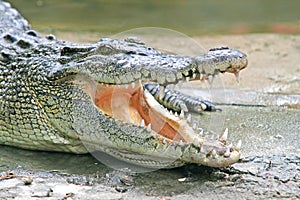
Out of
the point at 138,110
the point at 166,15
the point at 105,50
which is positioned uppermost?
the point at 166,15

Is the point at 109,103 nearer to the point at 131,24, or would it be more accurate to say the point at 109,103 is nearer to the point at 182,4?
the point at 131,24

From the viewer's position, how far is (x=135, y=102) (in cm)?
416

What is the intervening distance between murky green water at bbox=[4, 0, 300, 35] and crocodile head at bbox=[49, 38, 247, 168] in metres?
5.22

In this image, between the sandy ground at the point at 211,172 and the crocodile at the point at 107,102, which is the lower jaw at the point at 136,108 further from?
the sandy ground at the point at 211,172

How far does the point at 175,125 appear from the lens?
3.83 meters

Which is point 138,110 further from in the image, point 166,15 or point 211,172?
point 166,15

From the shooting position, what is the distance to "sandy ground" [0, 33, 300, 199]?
3393 millimetres

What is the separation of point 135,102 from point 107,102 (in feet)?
0.69

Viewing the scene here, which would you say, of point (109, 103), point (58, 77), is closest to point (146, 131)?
point (109, 103)

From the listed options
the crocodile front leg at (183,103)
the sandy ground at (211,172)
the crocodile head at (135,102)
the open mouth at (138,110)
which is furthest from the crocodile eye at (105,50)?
the crocodile front leg at (183,103)

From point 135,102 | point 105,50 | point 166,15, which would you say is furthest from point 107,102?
point 166,15

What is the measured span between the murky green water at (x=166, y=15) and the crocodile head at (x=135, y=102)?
522 centimetres

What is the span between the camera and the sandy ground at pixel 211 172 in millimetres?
3393

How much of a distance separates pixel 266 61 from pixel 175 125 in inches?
141
